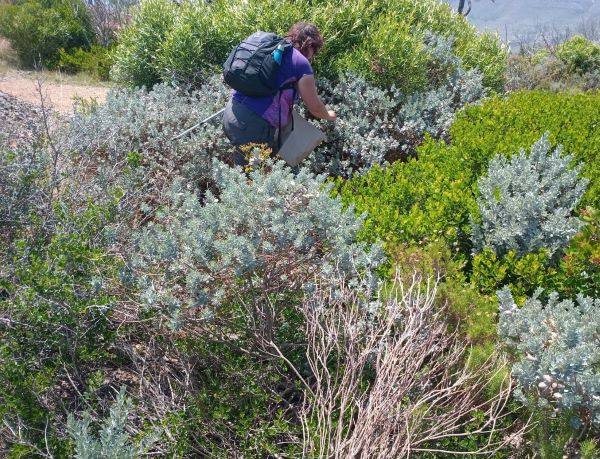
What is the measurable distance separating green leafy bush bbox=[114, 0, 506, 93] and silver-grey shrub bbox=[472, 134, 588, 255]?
233 centimetres

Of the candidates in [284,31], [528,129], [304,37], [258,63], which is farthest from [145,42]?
[528,129]

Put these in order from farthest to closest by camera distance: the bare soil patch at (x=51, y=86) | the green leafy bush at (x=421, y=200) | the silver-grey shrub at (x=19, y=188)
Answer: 1. the bare soil patch at (x=51, y=86)
2. the green leafy bush at (x=421, y=200)
3. the silver-grey shrub at (x=19, y=188)

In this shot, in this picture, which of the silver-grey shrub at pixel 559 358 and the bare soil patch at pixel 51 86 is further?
the bare soil patch at pixel 51 86

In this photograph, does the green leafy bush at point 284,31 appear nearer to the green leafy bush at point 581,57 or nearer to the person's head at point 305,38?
the person's head at point 305,38

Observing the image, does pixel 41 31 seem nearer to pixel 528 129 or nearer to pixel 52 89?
pixel 52 89

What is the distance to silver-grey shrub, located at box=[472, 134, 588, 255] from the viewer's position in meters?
3.22

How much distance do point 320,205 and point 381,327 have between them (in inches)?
23.9

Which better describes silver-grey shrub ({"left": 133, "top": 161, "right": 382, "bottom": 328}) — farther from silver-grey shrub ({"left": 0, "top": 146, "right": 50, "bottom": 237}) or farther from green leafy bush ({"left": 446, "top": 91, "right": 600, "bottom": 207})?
green leafy bush ({"left": 446, "top": 91, "right": 600, "bottom": 207})

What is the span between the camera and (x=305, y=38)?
14.1 ft

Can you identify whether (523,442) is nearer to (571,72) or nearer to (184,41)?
(184,41)

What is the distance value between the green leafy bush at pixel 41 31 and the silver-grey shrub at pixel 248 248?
12931mm

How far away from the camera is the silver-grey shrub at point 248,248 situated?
2.55 m

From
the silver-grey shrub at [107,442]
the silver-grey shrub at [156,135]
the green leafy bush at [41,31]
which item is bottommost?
the green leafy bush at [41,31]

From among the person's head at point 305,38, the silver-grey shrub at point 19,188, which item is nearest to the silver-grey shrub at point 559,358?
the silver-grey shrub at point 19,188
